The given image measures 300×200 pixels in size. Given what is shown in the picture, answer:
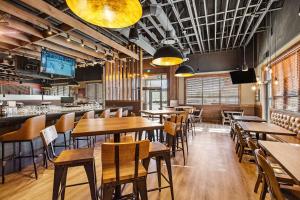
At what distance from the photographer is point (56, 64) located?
6129 mm

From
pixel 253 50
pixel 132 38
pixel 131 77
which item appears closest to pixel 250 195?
pixel 132 38

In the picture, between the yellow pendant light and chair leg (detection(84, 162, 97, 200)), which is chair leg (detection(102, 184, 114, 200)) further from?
the yellow pendant light

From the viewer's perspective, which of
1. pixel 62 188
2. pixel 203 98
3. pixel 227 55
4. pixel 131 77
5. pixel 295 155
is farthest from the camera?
pixel 203 98

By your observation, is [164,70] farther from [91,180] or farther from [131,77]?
[91,180]

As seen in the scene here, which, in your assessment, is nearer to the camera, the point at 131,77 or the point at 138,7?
the point at 138,7

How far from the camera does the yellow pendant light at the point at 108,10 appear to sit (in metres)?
1.71

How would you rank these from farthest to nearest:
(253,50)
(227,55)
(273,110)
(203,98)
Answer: (203,98)
(227,55)
(253,50)
(273,110)

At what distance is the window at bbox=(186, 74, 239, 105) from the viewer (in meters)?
9.55

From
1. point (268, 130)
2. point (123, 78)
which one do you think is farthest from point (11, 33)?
point (268, 130)

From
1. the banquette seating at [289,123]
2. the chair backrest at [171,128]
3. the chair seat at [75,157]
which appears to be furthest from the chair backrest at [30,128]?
the banquette seating at [289,123]

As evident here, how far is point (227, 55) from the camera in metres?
9.51

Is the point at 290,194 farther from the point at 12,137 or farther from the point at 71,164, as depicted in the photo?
the point at 12,137

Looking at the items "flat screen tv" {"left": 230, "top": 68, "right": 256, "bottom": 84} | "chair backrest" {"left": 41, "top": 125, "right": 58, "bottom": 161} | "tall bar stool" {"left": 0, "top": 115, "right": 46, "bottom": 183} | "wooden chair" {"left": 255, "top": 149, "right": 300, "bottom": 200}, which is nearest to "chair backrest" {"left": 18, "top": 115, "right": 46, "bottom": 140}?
"tall bar stool" {"left": 0, "top": 115, "right": 46, "bottom": 183}

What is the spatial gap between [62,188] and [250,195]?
254cm
